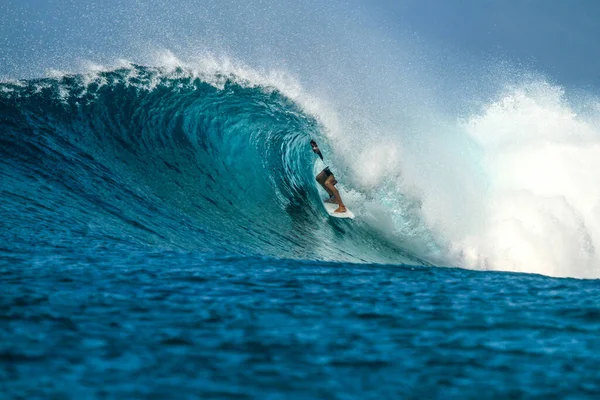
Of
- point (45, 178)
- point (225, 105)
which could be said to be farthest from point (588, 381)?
point (225, 105)

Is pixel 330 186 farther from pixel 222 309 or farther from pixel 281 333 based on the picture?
pixel 281 333

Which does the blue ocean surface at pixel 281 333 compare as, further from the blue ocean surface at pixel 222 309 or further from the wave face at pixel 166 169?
the wave face at pixel 166 169

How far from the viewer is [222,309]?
13.9 feet

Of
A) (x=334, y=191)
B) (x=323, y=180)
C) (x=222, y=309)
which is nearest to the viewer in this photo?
(x=222, y=309)

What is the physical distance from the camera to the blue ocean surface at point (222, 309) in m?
3.07

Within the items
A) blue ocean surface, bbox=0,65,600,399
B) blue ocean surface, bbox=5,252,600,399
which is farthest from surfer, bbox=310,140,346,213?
blue ocean surface, bbox=5,252,600,399

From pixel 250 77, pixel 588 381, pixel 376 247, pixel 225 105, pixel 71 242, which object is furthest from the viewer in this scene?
pixel 250 77

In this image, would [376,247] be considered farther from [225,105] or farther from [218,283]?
[218,283]

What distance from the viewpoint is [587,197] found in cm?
1911

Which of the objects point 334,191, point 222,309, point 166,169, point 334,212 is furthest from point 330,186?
point 222,309

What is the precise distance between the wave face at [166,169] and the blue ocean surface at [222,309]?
58mm

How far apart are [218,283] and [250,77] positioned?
41.6 ft

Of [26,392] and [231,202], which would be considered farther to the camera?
[231,202]

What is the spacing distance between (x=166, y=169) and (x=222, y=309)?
752cm
